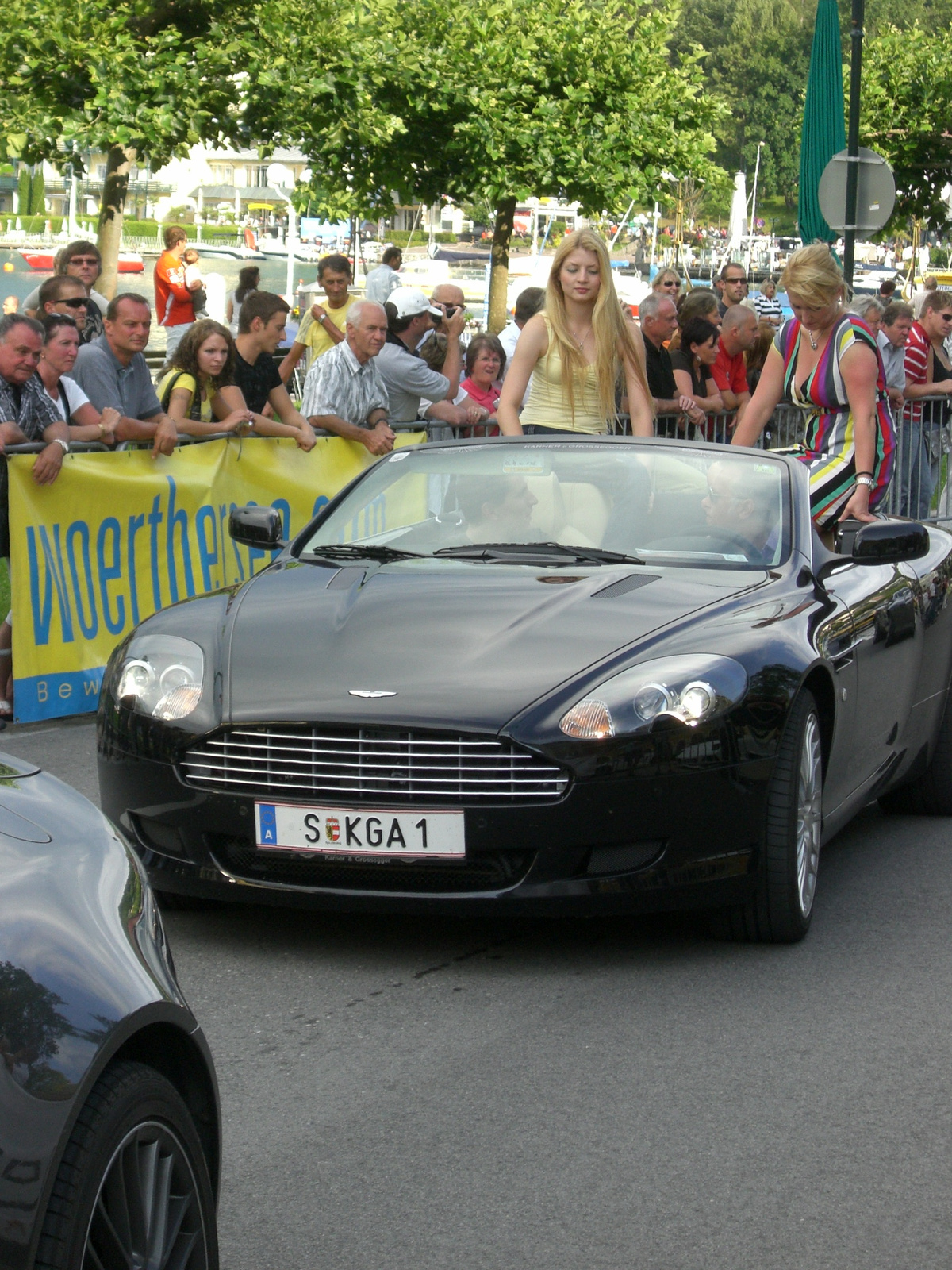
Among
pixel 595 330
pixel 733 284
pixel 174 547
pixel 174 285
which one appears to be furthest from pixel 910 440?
pixel 174 547

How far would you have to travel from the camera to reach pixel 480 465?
20.8 feet

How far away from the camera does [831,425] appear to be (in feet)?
26.3

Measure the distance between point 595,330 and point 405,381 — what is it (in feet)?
7.61

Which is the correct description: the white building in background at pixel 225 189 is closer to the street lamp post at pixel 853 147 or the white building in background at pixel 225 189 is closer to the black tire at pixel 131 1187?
the street lamp post at pixel 853 147

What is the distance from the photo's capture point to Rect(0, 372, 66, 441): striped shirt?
809 centimetres

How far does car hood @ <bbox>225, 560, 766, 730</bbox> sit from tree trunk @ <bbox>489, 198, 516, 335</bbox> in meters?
24.4

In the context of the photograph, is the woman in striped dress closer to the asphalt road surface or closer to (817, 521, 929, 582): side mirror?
(817, 521, 929, 582): side mirror

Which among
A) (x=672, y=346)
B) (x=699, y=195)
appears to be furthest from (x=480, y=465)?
(x=699, y=195)

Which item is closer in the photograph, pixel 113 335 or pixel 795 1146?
pixel 795 1146

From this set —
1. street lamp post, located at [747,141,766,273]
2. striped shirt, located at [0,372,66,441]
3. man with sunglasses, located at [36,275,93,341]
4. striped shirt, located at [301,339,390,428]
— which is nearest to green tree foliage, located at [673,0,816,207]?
street lamp post, located at [747,141,766,273]

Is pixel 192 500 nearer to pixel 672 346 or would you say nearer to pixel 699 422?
pixel 699 422

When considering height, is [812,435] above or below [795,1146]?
above

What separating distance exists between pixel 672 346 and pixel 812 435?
4.82 meters

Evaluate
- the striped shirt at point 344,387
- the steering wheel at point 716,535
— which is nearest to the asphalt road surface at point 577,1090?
the steering wheel at point 716,535
